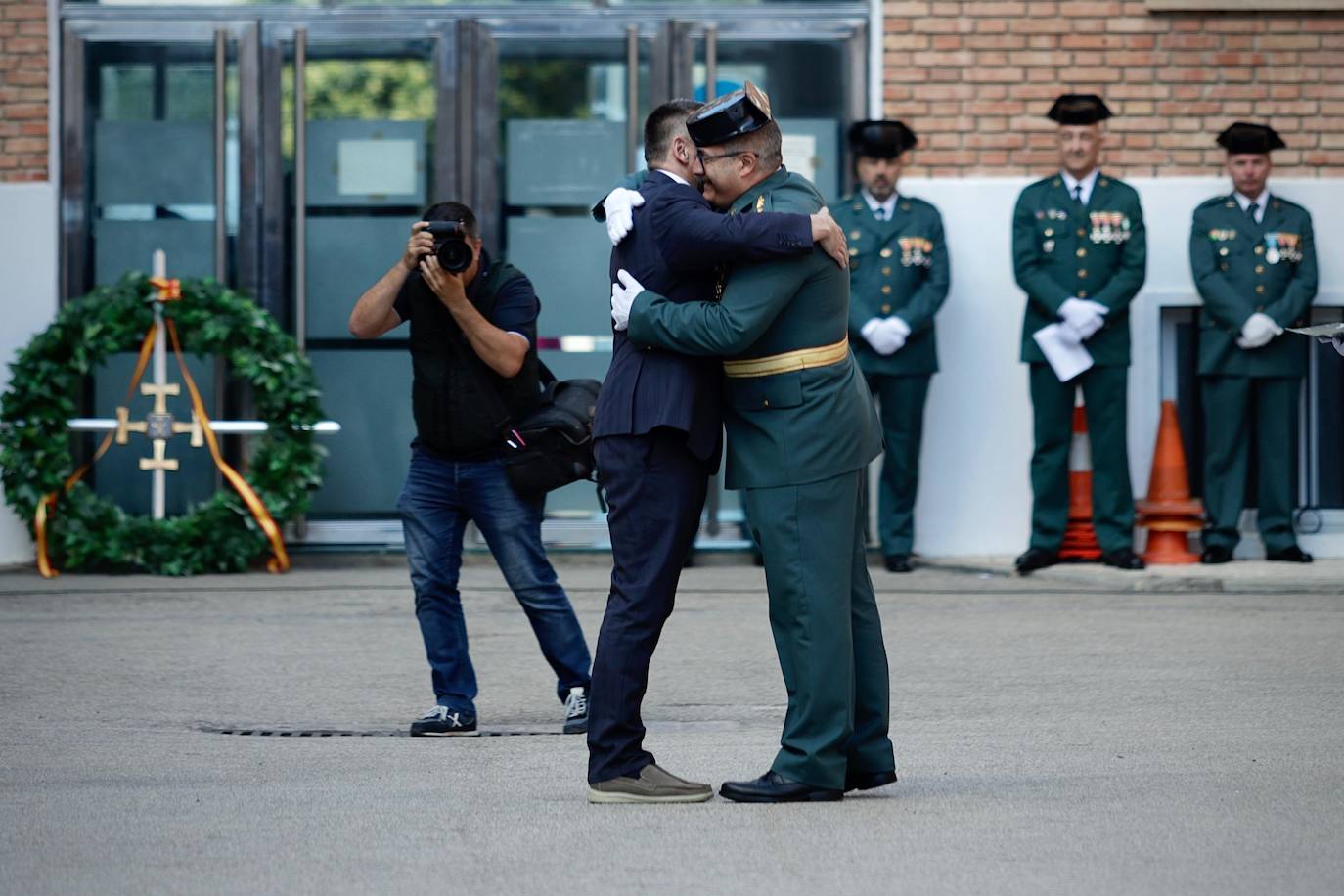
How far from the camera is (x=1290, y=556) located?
12.1 metres

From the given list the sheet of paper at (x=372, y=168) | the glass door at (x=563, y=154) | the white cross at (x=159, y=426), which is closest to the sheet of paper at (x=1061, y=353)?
the glass door at (x=563, y=154)

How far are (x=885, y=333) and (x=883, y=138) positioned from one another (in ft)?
3.71

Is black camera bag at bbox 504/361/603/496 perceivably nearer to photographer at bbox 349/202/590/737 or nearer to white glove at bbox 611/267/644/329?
photographer at bbox 349/202/590/737

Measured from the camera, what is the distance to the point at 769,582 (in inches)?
228

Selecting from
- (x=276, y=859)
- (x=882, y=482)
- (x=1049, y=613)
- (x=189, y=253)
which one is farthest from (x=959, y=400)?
(x=276, y=859)

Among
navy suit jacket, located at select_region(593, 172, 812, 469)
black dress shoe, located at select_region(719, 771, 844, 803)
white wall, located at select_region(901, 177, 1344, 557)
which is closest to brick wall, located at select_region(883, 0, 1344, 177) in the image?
white wall, located at select_region(901, 177, 1344, 557)

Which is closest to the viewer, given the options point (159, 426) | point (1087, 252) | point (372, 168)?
point (1087, 252)

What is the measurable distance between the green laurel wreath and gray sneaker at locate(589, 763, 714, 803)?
6525 mm

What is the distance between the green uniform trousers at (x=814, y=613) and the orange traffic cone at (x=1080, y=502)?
654 cm

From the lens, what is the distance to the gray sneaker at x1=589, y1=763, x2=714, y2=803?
19.0ft

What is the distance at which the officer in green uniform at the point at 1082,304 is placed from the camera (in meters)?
11.8

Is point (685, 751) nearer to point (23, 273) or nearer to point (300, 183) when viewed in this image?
point (300, 183)

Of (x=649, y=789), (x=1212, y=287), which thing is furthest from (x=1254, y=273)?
(x=649, y=789)

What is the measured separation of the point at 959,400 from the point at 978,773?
6630 mm
